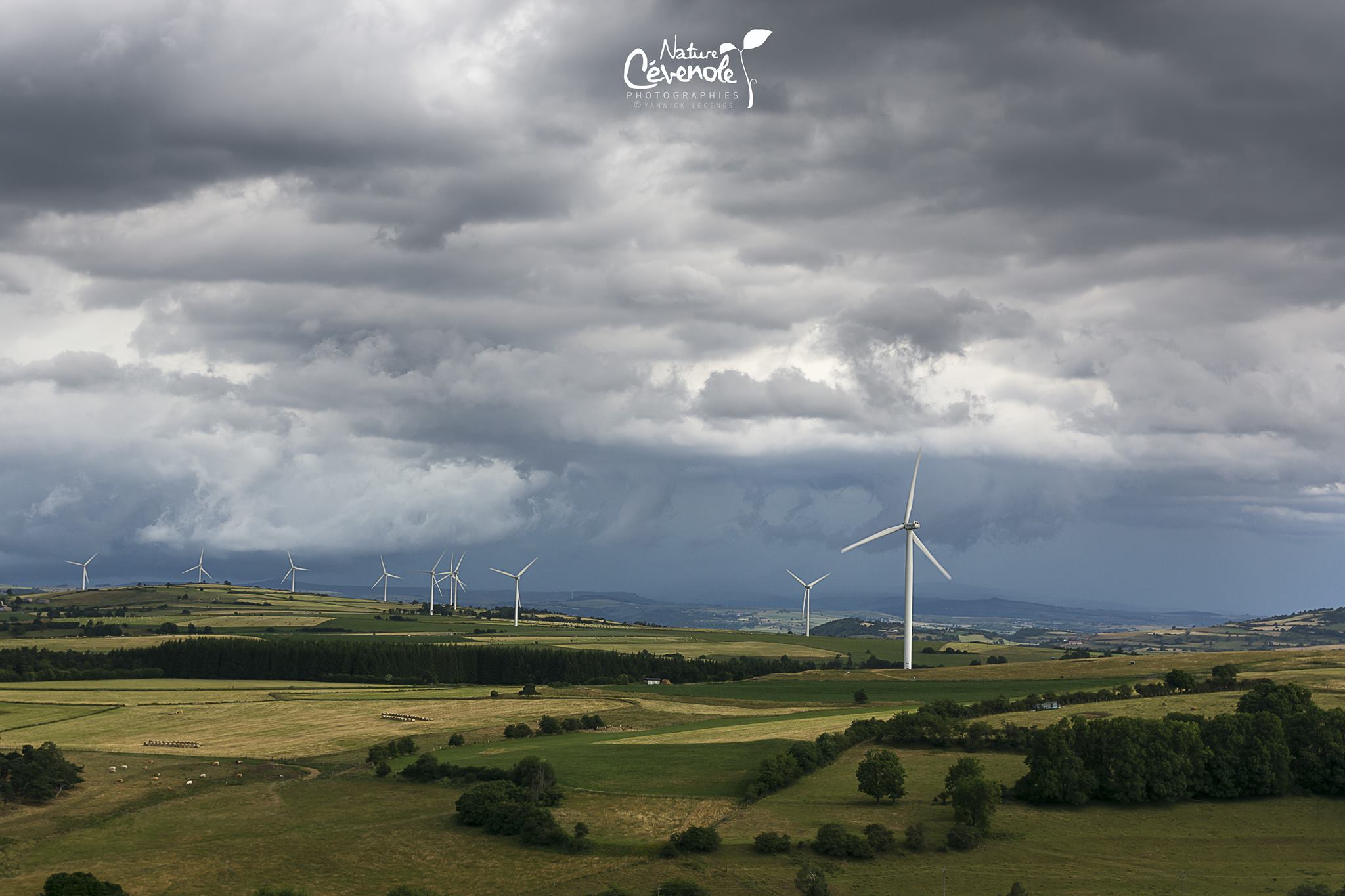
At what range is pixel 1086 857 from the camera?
310 ft

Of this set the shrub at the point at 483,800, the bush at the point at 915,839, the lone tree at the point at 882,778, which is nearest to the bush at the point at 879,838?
the bush at the point at 915,839

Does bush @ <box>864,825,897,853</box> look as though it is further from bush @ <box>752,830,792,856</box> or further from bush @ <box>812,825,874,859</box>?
bush @ <box>752,830,792,856</box>

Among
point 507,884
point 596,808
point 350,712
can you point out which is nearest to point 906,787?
point 596,808

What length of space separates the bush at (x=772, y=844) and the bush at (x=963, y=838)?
44.7ft

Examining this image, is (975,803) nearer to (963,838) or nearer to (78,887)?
(963,838)

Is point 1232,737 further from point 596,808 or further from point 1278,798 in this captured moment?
point 596,808

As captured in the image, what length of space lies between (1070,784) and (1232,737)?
60.3ft

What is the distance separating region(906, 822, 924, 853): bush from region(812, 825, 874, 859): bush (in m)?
3.89

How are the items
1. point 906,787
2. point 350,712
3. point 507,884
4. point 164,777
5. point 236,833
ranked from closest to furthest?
point 507,884 < point 236,833 < point 906,787 < point 164,777 < point 350,712

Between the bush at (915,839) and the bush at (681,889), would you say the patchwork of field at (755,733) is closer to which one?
the bush at (915,839)

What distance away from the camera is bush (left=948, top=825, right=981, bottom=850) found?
317 ft

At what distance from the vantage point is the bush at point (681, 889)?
84.2m

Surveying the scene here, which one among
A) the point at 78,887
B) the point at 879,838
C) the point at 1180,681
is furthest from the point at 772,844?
the point at 1180,681

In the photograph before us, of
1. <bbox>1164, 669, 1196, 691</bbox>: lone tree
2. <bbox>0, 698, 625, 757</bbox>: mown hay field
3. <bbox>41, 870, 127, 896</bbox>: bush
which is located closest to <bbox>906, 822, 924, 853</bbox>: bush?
<bbox>41, 870, 127, 896</bbox>: bush
